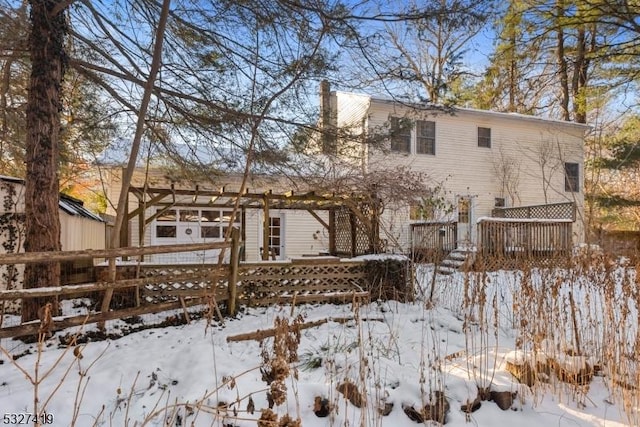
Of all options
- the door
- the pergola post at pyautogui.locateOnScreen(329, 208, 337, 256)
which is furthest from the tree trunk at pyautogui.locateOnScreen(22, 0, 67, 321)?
the door

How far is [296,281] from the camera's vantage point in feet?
20.6

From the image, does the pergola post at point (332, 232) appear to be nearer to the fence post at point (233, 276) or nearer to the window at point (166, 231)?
the window at point (166, 231)

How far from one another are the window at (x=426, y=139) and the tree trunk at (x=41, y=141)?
1056cm

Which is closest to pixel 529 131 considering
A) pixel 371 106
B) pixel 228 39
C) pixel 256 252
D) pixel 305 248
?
pixel 371 106

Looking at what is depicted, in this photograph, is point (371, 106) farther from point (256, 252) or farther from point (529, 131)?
point (529, 131)

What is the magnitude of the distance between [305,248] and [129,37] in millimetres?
8461

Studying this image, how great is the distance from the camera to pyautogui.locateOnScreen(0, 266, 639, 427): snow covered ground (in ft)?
8.16

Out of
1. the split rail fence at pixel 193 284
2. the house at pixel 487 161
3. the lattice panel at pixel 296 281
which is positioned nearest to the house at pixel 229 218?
the lattice panel at pixel 296 281

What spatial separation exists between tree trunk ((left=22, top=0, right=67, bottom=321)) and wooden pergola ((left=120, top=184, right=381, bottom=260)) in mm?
2335

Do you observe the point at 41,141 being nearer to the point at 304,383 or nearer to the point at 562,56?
the point at 304,383

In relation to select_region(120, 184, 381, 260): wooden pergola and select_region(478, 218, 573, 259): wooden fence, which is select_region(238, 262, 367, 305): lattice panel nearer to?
select_region(120, 184, 381, 260): wooden pergola

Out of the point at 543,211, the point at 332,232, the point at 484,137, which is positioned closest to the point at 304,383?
the point at 332,232

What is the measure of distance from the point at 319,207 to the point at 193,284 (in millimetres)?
4342

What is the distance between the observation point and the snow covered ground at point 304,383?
2.49 m
